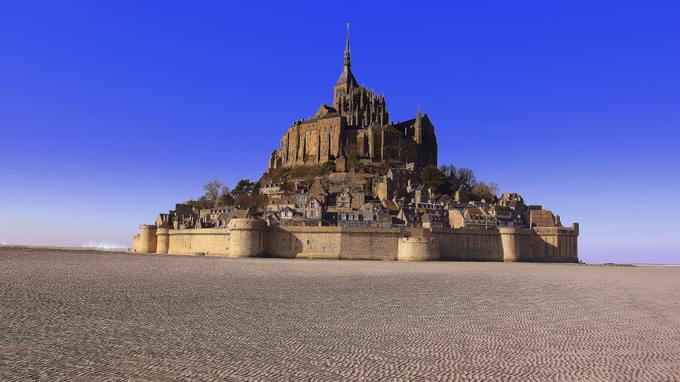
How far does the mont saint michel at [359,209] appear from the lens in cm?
5319

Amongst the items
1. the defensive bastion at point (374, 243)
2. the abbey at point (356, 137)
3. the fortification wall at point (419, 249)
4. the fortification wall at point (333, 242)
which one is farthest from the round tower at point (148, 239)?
the fortification wall at point (419, 249)

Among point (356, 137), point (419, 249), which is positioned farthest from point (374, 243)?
point (356, 137)

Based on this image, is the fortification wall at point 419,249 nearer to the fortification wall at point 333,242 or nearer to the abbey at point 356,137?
the fortification wall at point 333,242

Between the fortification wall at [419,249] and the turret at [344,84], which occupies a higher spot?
the turret at [344,84]

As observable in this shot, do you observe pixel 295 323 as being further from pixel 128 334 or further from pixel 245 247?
pixel 245 247

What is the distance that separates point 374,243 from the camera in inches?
2088

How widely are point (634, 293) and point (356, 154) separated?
202 ft

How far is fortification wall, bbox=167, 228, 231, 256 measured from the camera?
56.1 metres

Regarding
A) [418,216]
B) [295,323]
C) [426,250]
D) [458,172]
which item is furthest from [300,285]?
[458,172]

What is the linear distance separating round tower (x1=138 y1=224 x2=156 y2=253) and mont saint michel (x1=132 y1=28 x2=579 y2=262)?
0.11m

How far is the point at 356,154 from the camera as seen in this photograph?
8606 centimetres

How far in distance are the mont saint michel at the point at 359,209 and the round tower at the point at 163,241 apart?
13cm

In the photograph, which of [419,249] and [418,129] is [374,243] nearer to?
[419,249]

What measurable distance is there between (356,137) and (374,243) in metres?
37.5
